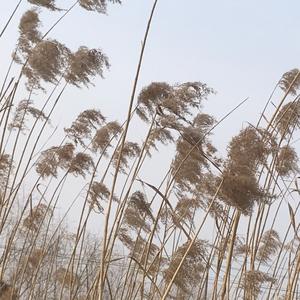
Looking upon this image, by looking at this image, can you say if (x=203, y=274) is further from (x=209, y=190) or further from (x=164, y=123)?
(x=164, y=123)

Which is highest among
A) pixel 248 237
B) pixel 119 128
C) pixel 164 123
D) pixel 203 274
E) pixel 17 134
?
pixel 119 128

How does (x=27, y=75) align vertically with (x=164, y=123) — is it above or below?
above

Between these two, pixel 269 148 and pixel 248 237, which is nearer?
pixel 269 148

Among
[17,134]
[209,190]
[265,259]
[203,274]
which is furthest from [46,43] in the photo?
[265,259]

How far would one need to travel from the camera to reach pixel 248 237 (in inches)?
122

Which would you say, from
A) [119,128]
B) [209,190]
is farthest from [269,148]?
[119,128]

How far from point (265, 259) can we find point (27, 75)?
7.13 ft

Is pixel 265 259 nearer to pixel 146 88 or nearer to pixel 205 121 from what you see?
pixel 205 121

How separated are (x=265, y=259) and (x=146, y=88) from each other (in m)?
1.84

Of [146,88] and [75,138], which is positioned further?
[75,138]

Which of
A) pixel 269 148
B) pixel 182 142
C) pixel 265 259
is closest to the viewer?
pixel 269 148

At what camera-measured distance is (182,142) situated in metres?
3.03

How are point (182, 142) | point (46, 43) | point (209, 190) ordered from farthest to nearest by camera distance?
1. point (46, 43)
2. point (182, 142)
3. point (209, 190)

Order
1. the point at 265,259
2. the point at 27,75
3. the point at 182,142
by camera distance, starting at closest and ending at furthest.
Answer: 1. the point at 182,142
2. the point at 27,75
3. the point at 265,259
